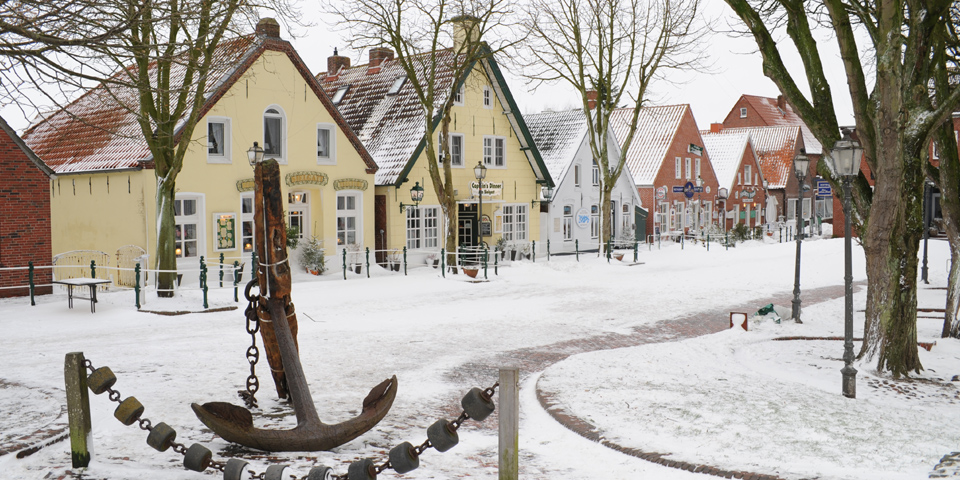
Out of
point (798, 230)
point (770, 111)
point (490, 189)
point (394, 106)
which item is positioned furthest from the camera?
point (770, 111)

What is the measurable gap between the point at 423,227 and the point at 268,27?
855cm

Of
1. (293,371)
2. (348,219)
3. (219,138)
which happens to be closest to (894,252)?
(293,371)

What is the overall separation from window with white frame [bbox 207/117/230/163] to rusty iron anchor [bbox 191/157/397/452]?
14.8m

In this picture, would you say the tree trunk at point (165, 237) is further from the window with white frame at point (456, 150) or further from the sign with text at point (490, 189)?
the window with white frame at point (456, 150)

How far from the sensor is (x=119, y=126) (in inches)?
Result: 827

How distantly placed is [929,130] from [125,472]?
9.26 meters

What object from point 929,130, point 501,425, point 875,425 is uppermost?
point 929,130

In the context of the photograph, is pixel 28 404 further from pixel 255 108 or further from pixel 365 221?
pixel 365 221

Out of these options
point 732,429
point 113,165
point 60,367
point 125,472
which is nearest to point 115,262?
point 113,165

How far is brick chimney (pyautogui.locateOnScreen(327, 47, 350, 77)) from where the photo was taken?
1300 inches

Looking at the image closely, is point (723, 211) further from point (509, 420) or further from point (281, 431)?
point (509, 420)

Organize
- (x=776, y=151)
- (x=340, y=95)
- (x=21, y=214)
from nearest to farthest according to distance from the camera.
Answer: (x=21, y=214) → (x=340, y=95) → (x=776, y=151)

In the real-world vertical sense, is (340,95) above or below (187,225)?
above

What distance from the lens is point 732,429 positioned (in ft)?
24.5
